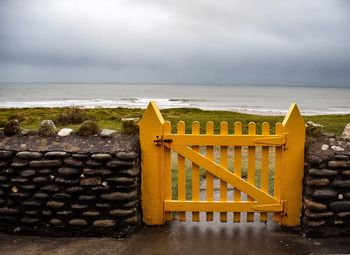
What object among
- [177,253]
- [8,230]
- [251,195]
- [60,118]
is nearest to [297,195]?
[251,195]

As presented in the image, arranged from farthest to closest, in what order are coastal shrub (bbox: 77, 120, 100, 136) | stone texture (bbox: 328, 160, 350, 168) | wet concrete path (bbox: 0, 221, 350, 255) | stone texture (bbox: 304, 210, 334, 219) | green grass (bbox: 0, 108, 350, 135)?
green grass (bbox: 0, 108, 350, 135)
coastal shrub (bbox: 77, 120, 100, 136)
stone texture (bbox: 304, 210, 334, 219)
stone texture (bbox: 328, 160, 350, 168)
wet concrete path (bbox: 0, 221, 350, 255)

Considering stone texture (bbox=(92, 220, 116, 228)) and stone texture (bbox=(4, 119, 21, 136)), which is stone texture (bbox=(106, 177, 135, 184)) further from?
stone texture (bbox=(4, 119, 21, 136))

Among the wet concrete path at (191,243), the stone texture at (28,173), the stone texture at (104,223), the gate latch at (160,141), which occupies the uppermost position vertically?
the gate latch at (160,141)

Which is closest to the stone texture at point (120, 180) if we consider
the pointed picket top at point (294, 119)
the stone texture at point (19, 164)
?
the stone texture at point (19, 164)

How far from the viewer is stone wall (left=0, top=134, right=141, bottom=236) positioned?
182 inches

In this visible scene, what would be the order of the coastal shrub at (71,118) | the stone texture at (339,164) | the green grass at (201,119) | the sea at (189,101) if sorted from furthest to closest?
the sea at (189,101) < the coastal shrub at (71,118) < the green grass at (201,119) < the stone texture at (339,164)

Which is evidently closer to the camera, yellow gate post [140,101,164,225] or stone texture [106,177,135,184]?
stone texture [106,177,135,184]

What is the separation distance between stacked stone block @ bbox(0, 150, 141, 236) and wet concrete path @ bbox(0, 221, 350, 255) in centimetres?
17

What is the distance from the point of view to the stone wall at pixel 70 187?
4629 millimetres

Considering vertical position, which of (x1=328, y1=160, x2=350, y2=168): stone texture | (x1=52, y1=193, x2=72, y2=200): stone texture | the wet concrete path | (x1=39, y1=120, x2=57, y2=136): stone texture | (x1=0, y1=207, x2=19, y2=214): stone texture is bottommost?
the wet concrete path

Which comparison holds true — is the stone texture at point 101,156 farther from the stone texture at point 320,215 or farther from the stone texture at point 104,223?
the stone texture at point 320,215

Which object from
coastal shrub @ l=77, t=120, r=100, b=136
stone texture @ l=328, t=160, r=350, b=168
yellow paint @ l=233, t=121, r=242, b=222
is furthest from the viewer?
coastal shrub @ l=77, t=120, r=100, b=136

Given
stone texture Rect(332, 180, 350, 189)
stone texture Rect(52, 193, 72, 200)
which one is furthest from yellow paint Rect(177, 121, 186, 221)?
stone texture Rect(332, 180, 350, 189)

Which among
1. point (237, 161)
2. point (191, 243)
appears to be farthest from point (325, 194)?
point (191, 243)
